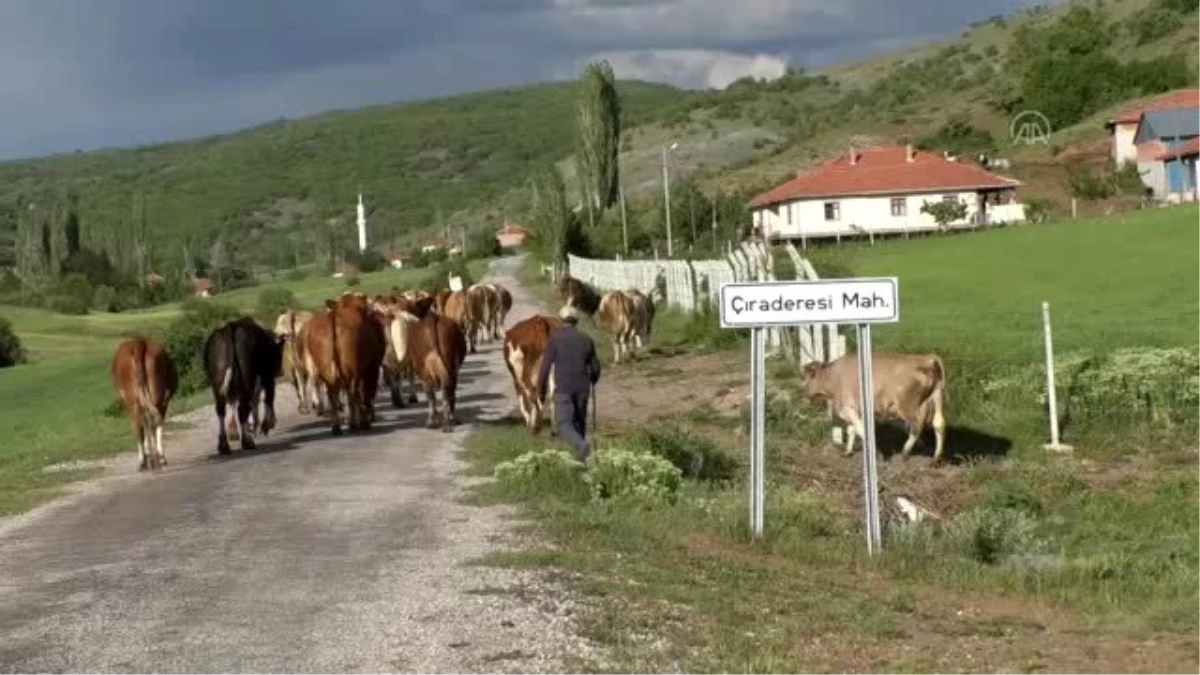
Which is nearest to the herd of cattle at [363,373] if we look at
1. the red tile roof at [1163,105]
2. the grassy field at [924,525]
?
the grassy field at [924,525]

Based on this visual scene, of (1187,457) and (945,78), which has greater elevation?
(945,78)

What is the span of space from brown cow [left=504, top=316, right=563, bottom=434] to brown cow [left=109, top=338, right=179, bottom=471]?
4162 millimetres

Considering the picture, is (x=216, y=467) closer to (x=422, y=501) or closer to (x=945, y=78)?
(x=422, y=501)

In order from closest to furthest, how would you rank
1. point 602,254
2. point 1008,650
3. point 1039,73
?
point 1008,650
point 602,254
point 1039,73

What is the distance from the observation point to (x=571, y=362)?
1827 centimetres

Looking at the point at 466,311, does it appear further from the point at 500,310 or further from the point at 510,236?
the point at 510,236

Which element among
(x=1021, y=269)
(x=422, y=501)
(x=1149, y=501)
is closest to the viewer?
(x=422, y=501)

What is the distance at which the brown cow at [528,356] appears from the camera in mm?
21562

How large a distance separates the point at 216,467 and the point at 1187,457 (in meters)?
10.6

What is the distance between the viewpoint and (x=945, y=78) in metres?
164

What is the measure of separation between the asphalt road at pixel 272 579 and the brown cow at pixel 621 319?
1406cm

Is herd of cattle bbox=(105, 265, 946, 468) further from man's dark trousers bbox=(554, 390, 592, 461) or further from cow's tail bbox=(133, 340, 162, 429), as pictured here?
man's dark trousers bbox=(554, 390, 592, 461)

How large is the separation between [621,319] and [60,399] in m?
27.8


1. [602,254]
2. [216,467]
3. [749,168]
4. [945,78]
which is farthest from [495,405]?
[945,78]
